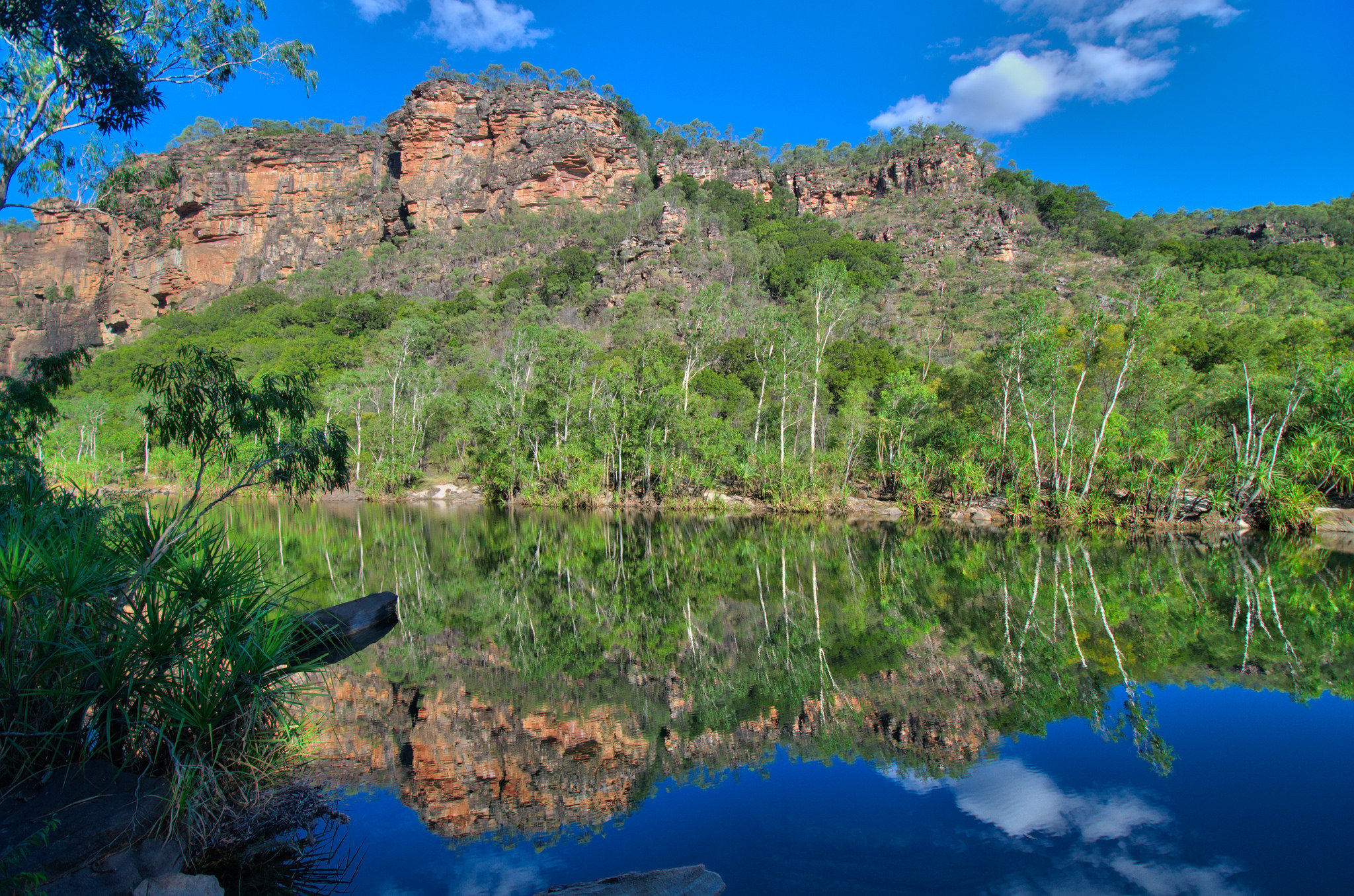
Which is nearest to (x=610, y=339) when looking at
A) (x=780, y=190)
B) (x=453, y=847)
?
(x=453, y=847)

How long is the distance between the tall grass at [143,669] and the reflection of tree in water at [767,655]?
183 centimetres

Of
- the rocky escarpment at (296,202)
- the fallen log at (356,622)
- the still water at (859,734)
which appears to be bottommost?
the still water at (859,734)

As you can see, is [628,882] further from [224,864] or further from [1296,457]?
[1296,457]

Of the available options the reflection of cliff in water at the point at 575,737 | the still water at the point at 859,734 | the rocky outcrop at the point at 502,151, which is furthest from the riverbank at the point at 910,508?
the rocky outcrop at the point at 502,151

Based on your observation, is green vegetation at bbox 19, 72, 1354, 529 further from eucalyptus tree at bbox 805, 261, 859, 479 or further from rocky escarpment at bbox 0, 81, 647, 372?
rocky escarpment at bbox 0, 81, 647, 372

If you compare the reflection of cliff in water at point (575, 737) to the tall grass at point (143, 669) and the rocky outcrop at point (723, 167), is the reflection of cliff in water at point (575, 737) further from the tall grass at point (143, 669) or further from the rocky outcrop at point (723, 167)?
the rocky outcrop at point (723, 167)

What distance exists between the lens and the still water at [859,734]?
17.3ft

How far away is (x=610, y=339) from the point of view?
159 ft

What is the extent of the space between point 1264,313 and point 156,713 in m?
53.2

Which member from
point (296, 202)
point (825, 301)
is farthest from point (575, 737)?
point (296, 202)

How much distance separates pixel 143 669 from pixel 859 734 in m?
6.44

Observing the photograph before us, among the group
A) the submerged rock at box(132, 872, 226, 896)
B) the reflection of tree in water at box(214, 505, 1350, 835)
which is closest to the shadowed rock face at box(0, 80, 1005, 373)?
the reflection of tree in water at box(214, 505, 1350, 835)

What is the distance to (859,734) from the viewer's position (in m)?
7.34

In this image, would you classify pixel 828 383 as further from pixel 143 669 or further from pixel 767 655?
pixel 143 669
